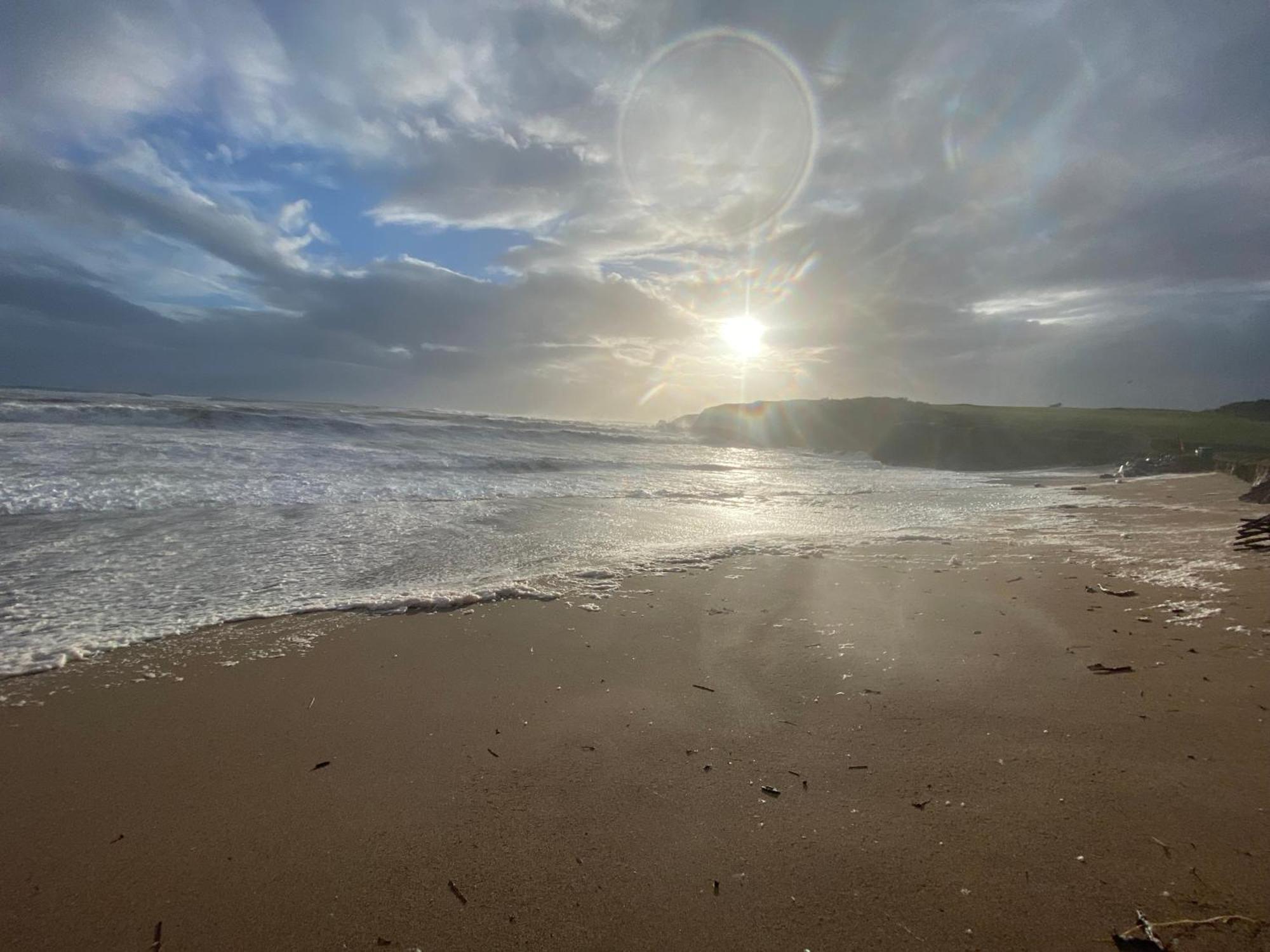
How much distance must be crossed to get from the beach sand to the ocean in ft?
2.95

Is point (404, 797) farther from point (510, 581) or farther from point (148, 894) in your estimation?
point (510, 581)

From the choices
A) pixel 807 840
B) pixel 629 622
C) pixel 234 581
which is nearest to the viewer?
pixel 807 840

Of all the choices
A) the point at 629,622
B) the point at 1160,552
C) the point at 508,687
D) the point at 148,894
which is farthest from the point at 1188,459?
the point at 148,894

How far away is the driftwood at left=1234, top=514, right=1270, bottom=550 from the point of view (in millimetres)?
5629

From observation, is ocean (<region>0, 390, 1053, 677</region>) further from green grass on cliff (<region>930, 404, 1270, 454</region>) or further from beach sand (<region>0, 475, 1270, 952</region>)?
green grass on cliff (<region>930, 404, 1270, 454</region>)

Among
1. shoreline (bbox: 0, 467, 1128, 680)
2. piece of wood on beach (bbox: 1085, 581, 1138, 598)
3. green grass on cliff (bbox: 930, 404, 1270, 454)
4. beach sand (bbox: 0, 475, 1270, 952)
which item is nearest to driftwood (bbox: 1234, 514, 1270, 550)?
piece of wood on beach (bbox: 1085, 581, 1138, 598)

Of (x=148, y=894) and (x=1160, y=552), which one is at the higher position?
(x=1160, y=552)

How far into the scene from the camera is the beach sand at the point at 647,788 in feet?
5.85

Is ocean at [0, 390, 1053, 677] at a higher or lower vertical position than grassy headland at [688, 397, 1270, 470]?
lower

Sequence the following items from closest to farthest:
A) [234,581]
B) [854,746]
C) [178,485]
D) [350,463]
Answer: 1. [854,746]
2. [234,581]
3. [178,485]
4. [350,463]

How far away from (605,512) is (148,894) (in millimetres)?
8001

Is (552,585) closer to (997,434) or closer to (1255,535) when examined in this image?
(1255,535)

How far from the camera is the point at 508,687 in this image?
3354 millimetres

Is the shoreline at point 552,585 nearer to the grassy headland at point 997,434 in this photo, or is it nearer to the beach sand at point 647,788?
the beach sand at point 647,788
